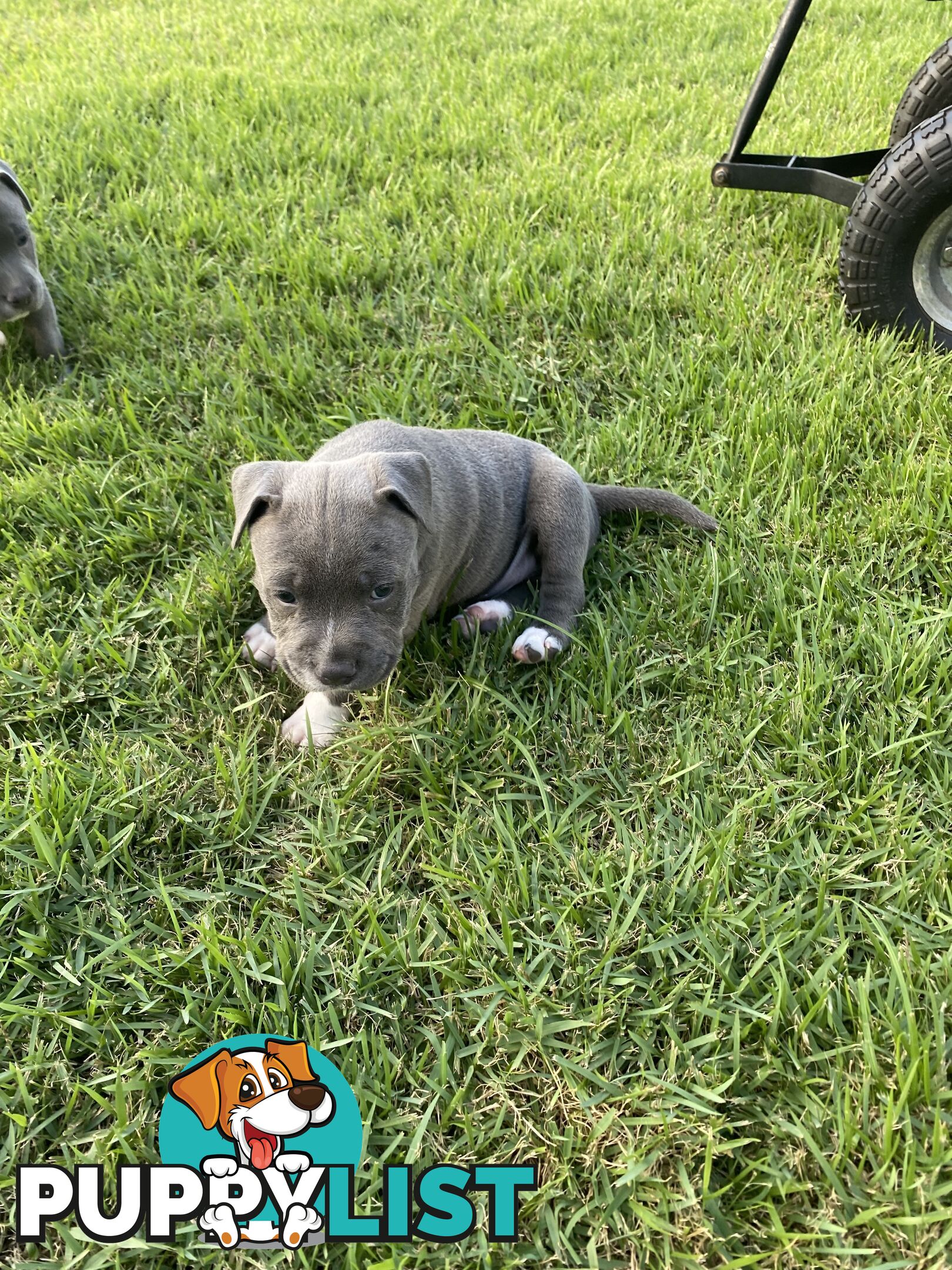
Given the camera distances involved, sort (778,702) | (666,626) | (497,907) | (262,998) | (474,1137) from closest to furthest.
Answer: (474,1137) → (262,998) → (497,907) → (778,702) → (666,626)

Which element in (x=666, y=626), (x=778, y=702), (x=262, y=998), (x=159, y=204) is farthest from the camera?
(x=159, y=204)

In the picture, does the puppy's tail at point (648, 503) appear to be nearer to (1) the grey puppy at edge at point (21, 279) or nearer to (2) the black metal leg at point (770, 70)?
(2) the black metal leg at point (770, 70)

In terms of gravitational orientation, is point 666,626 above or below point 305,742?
above

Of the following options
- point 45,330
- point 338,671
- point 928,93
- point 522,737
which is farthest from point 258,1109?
point 928,93

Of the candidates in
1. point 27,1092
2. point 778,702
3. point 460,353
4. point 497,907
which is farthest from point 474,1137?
point 460,353

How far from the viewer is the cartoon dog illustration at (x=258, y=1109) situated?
188 centimetres

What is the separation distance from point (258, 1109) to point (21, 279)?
378 centimetres

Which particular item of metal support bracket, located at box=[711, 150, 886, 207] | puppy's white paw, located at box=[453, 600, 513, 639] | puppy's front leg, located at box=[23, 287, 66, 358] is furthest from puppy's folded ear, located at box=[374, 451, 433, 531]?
metal support bracket, located at box=[711, 150, 886, 207]

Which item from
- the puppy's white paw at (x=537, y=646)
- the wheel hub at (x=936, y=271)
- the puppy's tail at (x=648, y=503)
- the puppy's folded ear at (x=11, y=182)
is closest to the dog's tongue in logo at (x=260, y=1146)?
the puppy's white paw at (x=537, y=646)

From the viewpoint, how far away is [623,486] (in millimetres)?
3637

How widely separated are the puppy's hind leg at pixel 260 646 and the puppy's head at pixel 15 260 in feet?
7.17

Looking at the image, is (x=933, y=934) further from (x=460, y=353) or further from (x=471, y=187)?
(x=471, y=187)

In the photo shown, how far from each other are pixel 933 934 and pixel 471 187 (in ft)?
16.4

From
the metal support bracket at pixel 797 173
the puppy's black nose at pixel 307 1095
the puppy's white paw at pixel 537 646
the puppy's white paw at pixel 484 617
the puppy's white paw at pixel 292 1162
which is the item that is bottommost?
the puppy's white paw at pixel 292 1162
